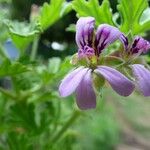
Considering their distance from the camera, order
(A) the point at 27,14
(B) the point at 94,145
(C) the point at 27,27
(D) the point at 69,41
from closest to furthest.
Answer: (C) the point at 27,27
(A) the point at 27,14
(D) the point at 69,41
(B) the point at 94,145

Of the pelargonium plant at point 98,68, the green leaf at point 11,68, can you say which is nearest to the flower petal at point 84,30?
the pelargonium plant at point 98,68

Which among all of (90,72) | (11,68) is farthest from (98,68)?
(11,68)

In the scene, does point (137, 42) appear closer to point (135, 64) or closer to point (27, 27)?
point (135, 64)

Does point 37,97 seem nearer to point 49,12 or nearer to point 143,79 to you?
point 49,12

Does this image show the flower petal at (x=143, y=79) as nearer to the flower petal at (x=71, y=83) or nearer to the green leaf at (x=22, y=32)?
the flower petal at (x=71, y=83)

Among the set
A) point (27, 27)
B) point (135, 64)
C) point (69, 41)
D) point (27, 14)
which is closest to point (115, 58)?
point (135, 64)

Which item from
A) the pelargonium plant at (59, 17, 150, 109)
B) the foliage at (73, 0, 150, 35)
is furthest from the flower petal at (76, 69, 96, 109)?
the foliage at (73, 0, 150, 35)
